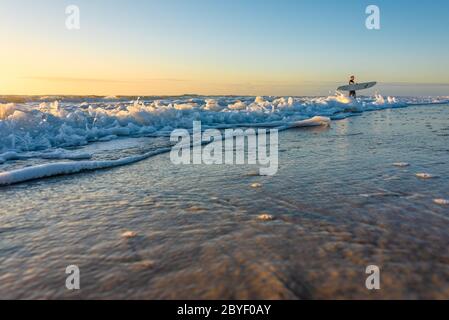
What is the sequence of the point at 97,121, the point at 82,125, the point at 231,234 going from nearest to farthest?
1. the point at 231,234
2. the point at 82,125
3. the point at 97,121

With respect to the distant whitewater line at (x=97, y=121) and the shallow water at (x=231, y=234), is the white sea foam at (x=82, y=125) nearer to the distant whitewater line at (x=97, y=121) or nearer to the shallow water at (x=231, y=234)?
the distant whitewater line at (x=97, y=121)

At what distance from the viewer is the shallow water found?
2.59 m

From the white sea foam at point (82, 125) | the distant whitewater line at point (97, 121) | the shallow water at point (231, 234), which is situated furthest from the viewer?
the distant whitewater line at point (97, 121)

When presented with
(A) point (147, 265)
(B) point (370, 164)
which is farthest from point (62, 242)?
(B) point (370, 164)

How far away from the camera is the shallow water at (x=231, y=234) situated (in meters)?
2.59

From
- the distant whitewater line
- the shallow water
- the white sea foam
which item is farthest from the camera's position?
the distant whitewater line

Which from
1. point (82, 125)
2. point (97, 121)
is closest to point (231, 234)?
point (82, 125)

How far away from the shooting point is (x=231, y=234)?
354 centimetres

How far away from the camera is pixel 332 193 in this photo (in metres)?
4.75

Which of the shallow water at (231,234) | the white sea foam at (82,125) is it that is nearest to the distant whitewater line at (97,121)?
the white sea foam at (82,125)

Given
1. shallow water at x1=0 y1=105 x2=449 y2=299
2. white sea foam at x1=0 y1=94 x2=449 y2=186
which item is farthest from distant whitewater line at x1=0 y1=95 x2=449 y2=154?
shallow water at x1=0 y1=105 x2=449 y2=299

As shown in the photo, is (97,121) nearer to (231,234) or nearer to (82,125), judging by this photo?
(82,125)

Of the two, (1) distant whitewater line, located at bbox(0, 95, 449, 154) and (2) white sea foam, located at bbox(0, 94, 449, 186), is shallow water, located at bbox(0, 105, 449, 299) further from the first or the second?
(1) distant whitewater line, located at bbox(0, 95, 449, 154)
